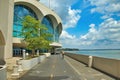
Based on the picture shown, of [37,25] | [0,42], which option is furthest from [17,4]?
[0,42]

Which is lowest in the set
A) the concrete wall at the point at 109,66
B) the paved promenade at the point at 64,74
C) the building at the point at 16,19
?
the paved promenade at the point at 64,74

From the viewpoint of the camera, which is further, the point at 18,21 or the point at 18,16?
the point at 18,16

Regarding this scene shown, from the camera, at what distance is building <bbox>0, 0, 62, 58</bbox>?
123ft

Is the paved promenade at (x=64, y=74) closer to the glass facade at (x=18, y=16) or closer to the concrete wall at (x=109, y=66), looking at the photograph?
the concrete wall at (x=109, y=66)

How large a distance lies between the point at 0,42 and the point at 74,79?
26.8m

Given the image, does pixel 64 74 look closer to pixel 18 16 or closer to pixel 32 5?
pixel 18 16

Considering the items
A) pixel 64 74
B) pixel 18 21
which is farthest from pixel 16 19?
pixel 64 74

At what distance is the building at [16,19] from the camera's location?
123 feet

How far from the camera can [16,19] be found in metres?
72.6

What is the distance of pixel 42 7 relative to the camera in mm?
90438

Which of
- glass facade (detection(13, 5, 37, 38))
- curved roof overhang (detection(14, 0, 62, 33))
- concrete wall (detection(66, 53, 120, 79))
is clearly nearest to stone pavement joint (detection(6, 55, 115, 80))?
concrete wall (detection(66, 53, 120, 79))

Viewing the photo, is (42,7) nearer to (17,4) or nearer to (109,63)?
(17,4)

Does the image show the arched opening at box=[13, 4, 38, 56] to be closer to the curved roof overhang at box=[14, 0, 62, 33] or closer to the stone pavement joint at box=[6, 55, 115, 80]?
the curved roof overhang at box=[14, 0, 62, 33]

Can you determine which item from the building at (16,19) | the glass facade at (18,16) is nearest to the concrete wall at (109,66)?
the building at (16,19)
